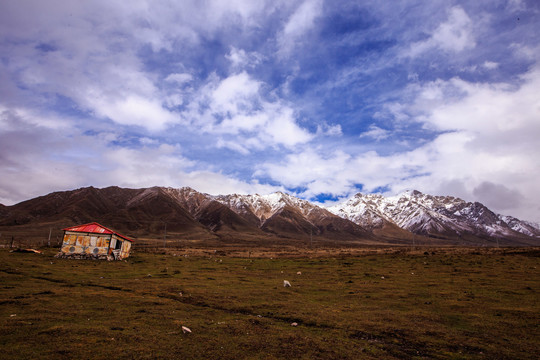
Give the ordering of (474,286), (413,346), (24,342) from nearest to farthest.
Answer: (24,342)
(413,346)
(474,286)

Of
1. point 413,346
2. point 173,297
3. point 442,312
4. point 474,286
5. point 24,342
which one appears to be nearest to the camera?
point 24,342

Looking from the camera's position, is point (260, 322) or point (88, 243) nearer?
point (260, 322)

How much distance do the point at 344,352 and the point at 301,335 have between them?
90.1 inches

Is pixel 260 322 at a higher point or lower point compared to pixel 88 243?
lower

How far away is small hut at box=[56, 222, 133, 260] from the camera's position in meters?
49.2

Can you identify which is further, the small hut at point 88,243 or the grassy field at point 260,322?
the small hut at point 88,243

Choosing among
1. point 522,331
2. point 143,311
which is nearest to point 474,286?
point 522,331

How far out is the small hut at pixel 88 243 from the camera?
49.2 meters

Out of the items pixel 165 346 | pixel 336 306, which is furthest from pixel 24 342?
pixel 336 306

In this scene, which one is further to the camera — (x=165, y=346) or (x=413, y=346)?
(x=413, y=346)

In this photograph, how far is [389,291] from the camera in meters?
25.2

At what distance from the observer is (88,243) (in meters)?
49.9

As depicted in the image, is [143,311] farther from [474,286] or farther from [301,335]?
[474,286]

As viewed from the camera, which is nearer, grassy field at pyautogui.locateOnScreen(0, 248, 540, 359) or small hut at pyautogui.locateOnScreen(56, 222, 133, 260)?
grassy field at pyautogui.locateOnScreen(0, 248, 540, 359)
